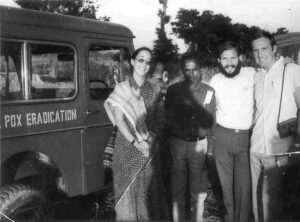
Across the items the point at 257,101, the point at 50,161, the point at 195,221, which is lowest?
the point at 195,221

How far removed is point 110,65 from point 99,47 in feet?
1.03

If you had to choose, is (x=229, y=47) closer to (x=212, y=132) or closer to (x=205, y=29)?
(x=212, y=132)

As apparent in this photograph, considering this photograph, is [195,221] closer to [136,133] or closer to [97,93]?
[136,133]

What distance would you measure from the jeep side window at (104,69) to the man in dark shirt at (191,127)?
0.85 metres

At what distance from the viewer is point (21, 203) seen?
3334 millimetres

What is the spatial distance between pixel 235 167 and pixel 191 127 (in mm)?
570

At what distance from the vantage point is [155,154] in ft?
11.1

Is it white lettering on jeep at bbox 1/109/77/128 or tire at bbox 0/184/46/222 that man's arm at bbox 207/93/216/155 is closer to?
white lettering on jeep at bbox 1/109/77/128

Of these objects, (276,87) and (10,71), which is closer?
(276,87)

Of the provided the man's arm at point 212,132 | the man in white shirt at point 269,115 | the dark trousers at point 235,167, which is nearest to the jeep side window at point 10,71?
the man's arm at point 212,132

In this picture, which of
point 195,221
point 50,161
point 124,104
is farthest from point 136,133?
point 195,221

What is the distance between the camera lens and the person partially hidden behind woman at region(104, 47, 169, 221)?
3184 mm

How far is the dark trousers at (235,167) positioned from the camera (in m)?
3.62

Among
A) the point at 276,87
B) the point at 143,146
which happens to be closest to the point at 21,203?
the point at 143,146
